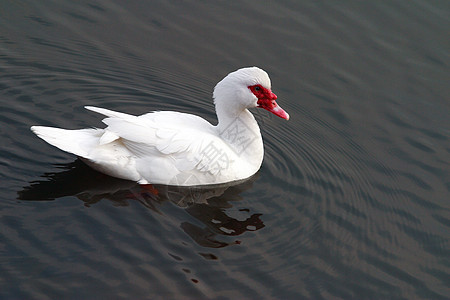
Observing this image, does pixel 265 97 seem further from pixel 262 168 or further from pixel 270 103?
pixel 262 168

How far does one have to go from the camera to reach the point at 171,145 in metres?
6.87

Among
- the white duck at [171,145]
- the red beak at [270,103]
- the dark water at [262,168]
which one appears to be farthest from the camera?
the red beak at [270,103]

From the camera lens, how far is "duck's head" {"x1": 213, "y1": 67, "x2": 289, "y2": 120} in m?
7.30

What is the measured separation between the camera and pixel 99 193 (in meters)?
6.86

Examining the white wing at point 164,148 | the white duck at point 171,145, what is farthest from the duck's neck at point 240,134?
the white wing at point 164,148

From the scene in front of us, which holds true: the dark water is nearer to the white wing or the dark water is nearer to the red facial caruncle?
the white wing

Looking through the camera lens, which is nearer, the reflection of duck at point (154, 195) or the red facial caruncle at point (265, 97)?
the reflection of duck at point (154, 195)

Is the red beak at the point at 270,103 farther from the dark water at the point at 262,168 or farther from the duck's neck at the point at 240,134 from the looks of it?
the dark water at the point at 262,168

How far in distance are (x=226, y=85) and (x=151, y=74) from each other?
195cm

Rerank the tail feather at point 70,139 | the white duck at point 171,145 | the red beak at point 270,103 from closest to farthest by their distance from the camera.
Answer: the tail feather at point 70,139, the white duck at point 171,145, the red beak at point 270,103

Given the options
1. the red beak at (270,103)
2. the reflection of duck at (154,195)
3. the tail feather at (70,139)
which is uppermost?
the red beak at (270,103)

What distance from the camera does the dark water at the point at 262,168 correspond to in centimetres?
605

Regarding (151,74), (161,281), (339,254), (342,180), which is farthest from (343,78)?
(161,281)

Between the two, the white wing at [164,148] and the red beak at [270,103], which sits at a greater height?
the red beak at [270,103]
